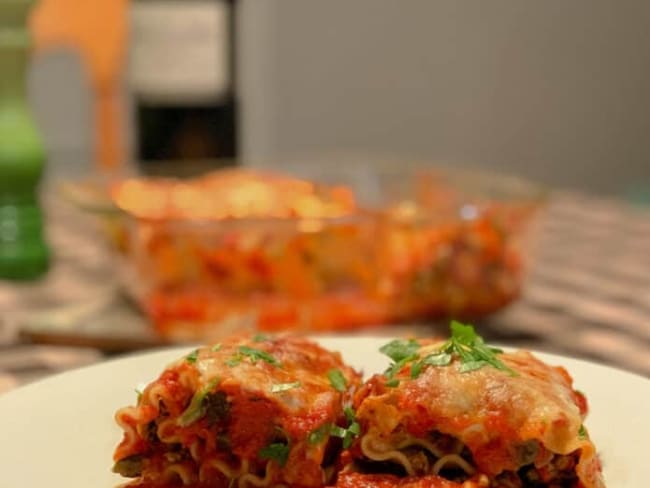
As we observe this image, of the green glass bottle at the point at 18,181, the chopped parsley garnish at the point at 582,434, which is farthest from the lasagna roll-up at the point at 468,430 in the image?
the green glass bottle at the point at 18,181

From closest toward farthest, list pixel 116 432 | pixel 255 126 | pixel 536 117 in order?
pixel 116 432 < pixel 255 126 < pixel 536 117

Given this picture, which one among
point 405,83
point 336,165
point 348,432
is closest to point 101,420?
point 348,432

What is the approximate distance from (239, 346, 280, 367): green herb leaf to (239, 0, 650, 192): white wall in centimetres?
404

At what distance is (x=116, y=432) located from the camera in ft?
3.37

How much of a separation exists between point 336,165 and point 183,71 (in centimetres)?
257

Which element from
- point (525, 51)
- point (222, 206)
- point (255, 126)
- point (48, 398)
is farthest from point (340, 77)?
point (48, 398)

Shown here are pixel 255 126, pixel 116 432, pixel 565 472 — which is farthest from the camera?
pixel 255 126

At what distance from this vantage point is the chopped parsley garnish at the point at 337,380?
98cm

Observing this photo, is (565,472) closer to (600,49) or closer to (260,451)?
(260,451)

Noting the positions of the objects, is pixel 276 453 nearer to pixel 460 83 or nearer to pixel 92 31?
pixel 92 31

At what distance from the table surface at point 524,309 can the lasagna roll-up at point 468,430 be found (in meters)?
0.65

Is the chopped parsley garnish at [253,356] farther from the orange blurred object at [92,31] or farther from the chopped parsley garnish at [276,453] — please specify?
the orange blurred object at [92,31]

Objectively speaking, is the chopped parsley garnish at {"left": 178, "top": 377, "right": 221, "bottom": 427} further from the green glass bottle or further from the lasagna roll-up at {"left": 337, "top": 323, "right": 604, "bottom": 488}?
the green glass bottle

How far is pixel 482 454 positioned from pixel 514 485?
4 cm
